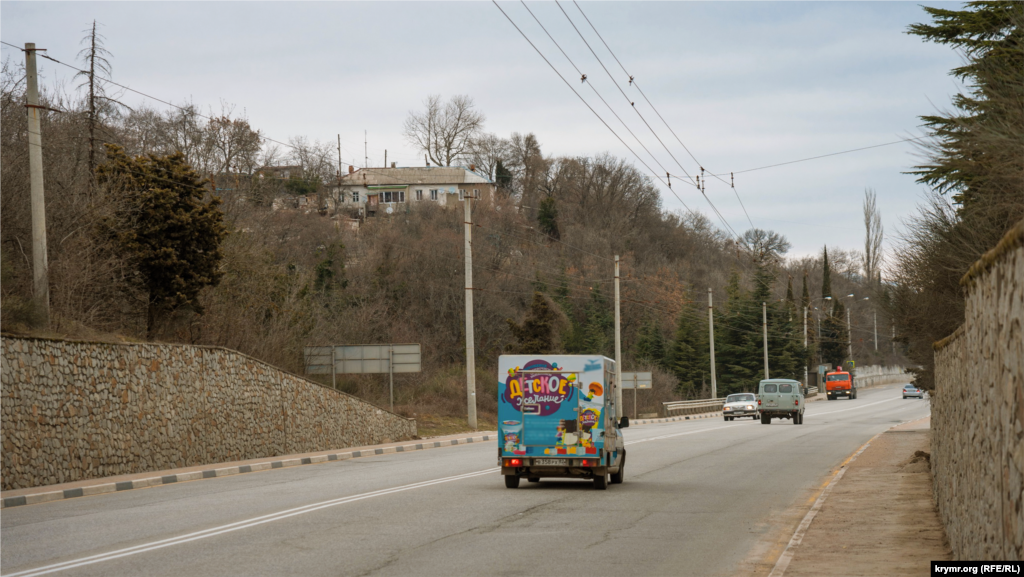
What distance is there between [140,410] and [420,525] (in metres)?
11.5

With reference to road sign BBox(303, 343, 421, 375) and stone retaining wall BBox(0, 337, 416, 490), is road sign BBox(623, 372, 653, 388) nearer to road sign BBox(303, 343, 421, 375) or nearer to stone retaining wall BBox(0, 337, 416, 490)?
road sign BBox(303, 343, 421, 375)

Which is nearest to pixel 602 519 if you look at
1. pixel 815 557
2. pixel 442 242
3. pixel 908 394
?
pixel 815 557

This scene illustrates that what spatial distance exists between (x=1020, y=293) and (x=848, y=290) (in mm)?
125613

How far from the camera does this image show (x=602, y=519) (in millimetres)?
12172

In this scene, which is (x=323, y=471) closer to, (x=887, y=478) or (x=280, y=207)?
(x=887, y=478)

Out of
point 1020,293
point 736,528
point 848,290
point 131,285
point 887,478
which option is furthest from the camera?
point 848,290

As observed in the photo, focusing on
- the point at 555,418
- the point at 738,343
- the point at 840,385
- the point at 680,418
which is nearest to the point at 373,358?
the point at 555,418

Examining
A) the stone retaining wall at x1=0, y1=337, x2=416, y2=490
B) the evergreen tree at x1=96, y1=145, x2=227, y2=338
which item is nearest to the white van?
the stone retaining wall at x1=0, y1=337, x2=416, y2=490

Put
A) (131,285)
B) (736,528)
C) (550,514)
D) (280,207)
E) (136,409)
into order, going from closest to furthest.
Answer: (736,528)
(550,514)
(136,409)
(131,285)
(280,207)

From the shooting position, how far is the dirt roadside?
872 cm

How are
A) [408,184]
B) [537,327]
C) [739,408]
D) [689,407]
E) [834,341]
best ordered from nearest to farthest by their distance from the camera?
[739,408], [537,327], [689,407], [408,184], [834,341]

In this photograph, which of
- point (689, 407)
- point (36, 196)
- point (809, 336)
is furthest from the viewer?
point (809, 336)

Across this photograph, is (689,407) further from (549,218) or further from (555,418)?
(555,418)

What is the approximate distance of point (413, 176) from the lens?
98.2 metres
